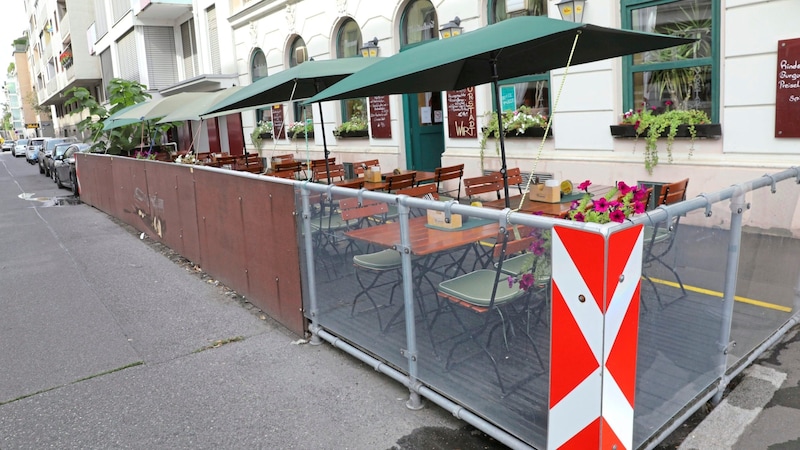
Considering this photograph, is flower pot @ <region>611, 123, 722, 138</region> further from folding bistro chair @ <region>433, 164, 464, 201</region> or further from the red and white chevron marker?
the red and white chevron marker

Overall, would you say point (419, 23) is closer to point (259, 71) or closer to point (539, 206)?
point (539, 206)

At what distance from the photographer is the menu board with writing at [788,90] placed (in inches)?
290

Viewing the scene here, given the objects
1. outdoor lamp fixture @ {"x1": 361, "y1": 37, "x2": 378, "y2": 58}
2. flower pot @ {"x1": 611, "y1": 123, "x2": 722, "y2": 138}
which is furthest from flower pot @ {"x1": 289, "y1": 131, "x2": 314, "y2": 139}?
flower pot @ {"x1": 611, "y1": 123, "x2": 722, "y2": 138}

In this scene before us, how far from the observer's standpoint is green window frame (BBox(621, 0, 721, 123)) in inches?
329

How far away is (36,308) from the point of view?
6855 mm

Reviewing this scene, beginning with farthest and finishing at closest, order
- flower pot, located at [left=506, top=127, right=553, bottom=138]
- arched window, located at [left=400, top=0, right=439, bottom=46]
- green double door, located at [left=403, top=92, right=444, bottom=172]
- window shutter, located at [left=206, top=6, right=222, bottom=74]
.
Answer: window shutter, located at [left=206, top=6, right=222, bottom=74], green double door, located at [left=403, top=92, right=444, bottom=172], arched window, located at [left=400, top=0, right=439, bottom=46], flower pot, located at [left=506, top=127, right=553, bottom=138]

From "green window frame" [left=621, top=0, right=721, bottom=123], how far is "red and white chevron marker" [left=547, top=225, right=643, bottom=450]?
262 inches

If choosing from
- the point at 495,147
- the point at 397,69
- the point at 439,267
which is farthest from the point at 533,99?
the point at 439,267

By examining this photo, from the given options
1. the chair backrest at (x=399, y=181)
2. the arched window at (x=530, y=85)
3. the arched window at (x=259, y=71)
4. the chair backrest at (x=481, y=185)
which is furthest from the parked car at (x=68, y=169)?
the chair backrest at (x=481, y=185)

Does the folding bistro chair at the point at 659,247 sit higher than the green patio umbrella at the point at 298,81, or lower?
lower

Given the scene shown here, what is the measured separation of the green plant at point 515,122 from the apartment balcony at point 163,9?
61.0 feet

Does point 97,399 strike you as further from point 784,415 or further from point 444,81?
point 784,415

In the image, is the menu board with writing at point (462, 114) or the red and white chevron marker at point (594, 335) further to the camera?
the menu board with writing at point (462, 114)

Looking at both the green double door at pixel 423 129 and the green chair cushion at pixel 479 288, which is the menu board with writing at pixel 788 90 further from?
the green double door at pixel 423 129
